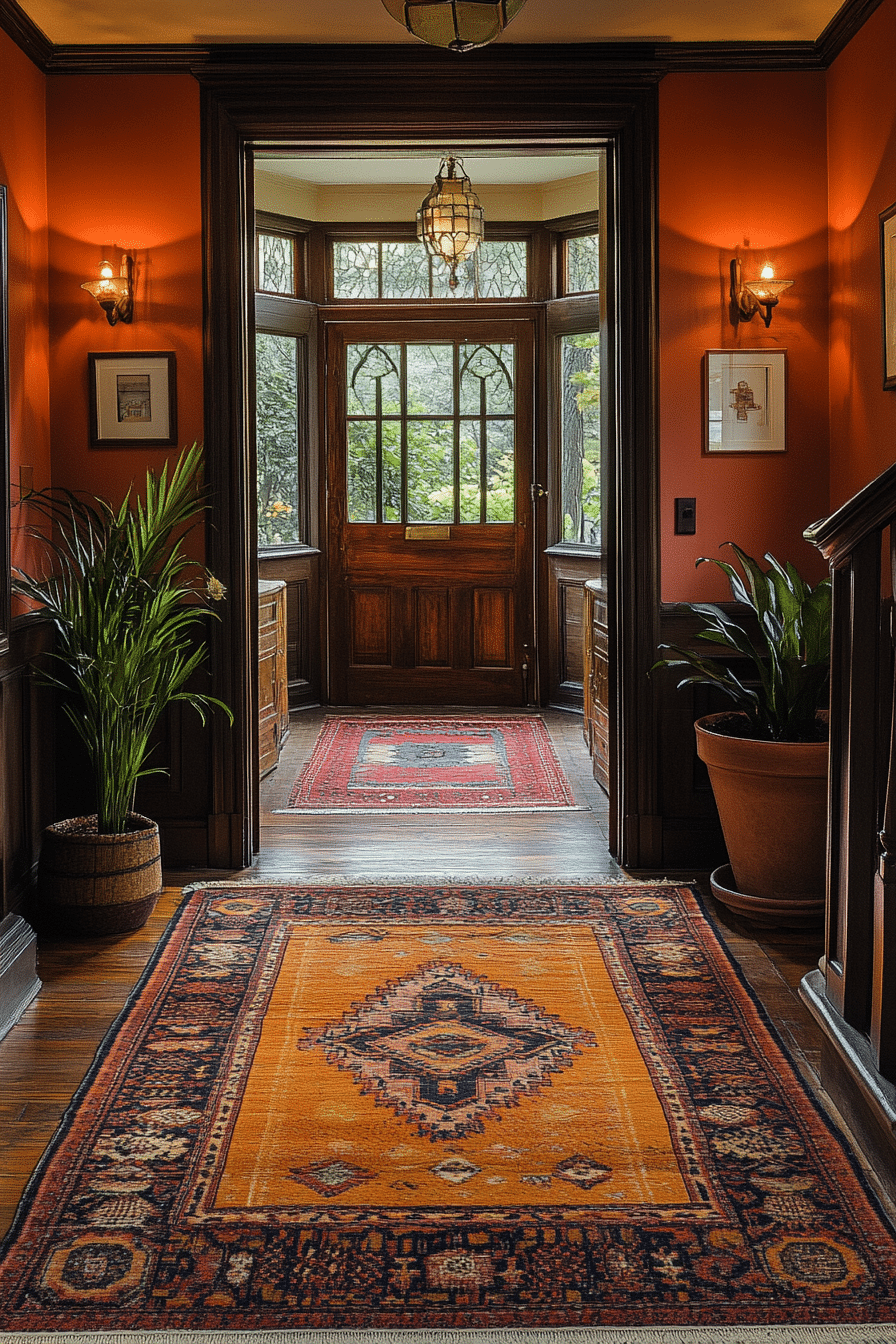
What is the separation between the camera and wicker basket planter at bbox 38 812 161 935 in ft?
12.4

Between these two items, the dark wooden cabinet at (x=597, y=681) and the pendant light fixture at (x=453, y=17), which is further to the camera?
the dark wooden cabinet at (x=597, y=681)

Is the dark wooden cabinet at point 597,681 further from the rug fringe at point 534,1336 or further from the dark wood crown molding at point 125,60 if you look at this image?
Result: the rug fringe at point 534,1336

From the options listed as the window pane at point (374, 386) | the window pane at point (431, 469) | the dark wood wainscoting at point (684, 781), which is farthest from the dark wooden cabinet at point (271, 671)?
the dark wood wainscoting at point (684, 781)

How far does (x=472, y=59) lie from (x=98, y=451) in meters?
1.87

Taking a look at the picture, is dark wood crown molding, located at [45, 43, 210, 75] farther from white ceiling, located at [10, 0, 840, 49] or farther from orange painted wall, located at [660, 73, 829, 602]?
orange painted wall, located at [660, 73, 829, 602]

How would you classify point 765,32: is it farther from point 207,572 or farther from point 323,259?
point 323,259

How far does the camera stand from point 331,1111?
8.82 feet

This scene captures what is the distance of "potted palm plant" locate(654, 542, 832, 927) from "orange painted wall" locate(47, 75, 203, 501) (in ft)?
6.73

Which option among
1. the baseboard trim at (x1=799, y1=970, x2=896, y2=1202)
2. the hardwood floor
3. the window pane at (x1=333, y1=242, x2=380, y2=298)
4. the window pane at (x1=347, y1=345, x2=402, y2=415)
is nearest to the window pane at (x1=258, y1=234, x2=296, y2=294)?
the window pane at (x1=333, y1=242, x2=380, y2=298)

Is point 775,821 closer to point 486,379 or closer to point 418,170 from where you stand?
point 486,379

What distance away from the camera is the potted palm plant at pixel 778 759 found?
149 inches

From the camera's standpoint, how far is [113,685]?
12.8ft

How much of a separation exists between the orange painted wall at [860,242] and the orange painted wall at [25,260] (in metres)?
2.69

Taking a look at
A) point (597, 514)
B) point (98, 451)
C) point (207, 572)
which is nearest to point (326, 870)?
point (207, 572)
